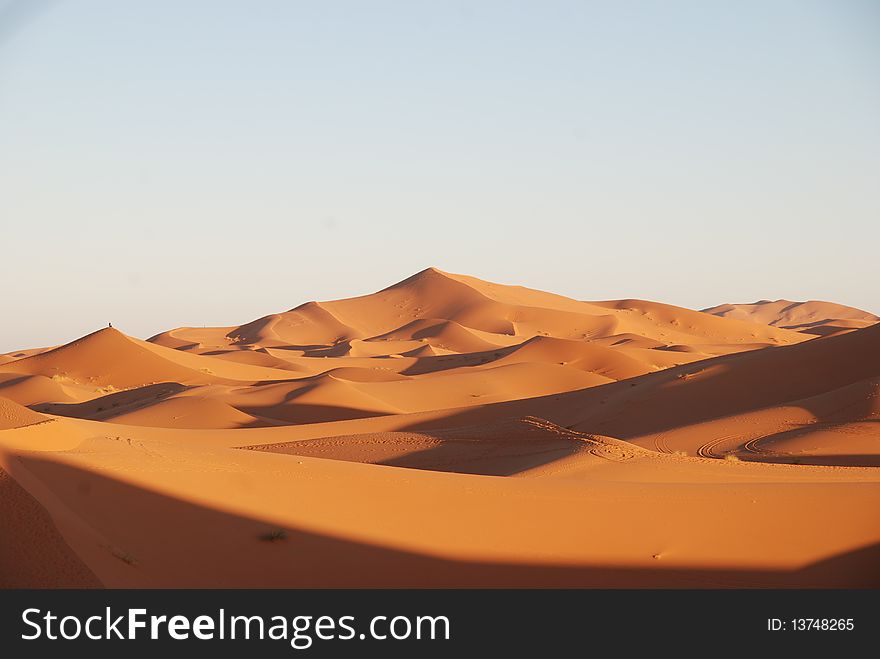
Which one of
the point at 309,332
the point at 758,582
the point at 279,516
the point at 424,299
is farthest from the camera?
the point at 424,299

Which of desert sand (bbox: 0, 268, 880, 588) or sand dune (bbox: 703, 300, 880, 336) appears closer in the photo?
desert sand (bbox: 0, 268, 880, 588)

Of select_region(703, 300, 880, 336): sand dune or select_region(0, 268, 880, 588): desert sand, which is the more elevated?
select_region(703, 300, 880, 336): sand dune

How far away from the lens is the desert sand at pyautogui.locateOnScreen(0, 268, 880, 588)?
794 centimetres

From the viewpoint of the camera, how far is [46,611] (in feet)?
20.5

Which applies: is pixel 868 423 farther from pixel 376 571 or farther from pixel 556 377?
pixel 556 377

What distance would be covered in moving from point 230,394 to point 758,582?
26808 mm

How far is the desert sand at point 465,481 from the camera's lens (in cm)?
794

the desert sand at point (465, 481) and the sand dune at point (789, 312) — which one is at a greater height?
the sand dune at point (789, 312)

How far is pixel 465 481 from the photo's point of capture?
11688 millimetres

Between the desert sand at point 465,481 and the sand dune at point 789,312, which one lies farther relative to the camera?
the sand dune at point 789,312

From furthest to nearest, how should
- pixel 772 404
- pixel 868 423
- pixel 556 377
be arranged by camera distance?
pixel 556 377 → pixel 772 404 → pixel 868 423

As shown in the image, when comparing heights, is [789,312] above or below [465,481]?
above

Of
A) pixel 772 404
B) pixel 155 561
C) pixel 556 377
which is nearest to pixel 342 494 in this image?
pixel 155 561

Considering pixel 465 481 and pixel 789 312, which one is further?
pixel 789 312
